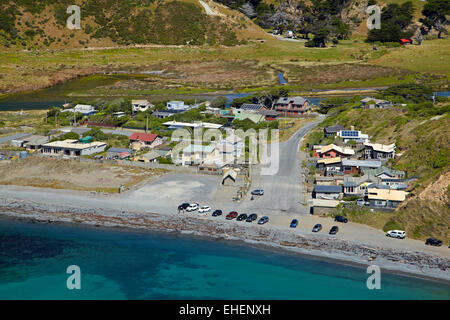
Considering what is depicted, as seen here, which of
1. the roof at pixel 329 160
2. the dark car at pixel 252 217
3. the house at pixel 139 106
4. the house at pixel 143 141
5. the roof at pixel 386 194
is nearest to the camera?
the dark car at pixel 252 217

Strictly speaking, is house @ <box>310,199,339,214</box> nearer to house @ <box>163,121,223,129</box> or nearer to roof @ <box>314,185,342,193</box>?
roof @ <box>314,185,342,193</box>

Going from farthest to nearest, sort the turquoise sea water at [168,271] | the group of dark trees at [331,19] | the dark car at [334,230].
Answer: the group of dark trees at [331,19] → the dark car at [334,230] → the turquoise sea water at [168,271]

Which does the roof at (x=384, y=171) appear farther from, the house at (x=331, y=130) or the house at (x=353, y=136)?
the house at (x=331, y=130)

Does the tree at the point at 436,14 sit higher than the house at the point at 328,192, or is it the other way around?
the tree at the point at 436,14

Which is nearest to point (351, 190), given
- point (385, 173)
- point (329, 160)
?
point (385, 173)

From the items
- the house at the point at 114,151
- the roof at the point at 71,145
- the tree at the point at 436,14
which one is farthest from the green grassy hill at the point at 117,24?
the house at the point at 114,151

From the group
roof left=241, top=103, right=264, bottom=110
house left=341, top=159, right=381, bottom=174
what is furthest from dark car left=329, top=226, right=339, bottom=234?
roof left=241, top=103, right=264, bottom=110

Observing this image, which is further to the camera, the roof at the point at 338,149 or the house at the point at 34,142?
the house at the point at 34,142
